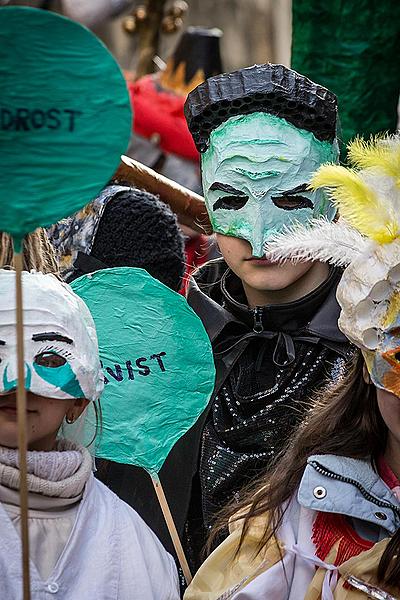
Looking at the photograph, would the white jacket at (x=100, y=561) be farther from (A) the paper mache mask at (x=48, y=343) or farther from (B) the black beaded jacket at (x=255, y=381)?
(B) the black beaded jacket at (x=255, y=381)

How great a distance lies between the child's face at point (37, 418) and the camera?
2.59 metres

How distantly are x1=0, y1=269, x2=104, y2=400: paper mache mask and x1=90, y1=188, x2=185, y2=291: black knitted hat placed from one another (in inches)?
38.2

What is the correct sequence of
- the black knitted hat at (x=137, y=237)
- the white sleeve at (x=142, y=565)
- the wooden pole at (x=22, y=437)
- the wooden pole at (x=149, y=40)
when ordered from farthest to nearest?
the wooden pole at (x=149, y=40) → the black knitted hat at (x=137, y=237) → the white sleeve at (x=142, y=565) → the wooden pole at (x=22, y=437)

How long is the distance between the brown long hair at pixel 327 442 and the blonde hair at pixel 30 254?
746 mm

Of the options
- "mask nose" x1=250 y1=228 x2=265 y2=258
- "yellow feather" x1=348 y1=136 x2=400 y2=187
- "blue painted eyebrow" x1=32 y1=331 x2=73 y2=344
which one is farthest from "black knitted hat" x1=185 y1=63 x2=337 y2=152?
"blue painted eyebrow" x1=32 y1=331 x2=73 y2=344

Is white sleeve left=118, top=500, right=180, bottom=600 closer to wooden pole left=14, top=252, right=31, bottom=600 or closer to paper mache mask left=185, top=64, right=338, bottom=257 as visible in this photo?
wooden pole left=14, top=252, right=31, bottom=600

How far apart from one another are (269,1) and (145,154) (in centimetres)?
871

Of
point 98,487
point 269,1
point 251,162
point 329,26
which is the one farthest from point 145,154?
point 269,1

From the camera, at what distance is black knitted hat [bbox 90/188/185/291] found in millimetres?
3668

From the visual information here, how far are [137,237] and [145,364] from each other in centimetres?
65

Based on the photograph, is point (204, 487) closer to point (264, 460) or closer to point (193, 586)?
point (264, 460)

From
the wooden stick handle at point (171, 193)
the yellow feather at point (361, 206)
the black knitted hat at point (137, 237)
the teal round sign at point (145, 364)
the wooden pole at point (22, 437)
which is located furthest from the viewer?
the wooden stick handle at point (171, 193)

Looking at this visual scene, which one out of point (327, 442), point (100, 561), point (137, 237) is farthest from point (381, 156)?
point (137, 237)

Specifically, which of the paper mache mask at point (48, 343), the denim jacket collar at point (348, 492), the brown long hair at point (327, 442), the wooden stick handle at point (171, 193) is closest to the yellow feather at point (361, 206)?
the brown long hair at point (327, 442)
